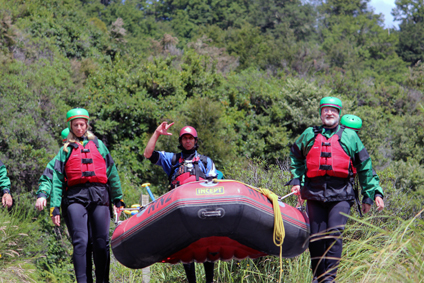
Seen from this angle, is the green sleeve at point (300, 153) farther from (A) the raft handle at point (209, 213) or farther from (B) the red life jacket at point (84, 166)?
(B) the red life jacket at point (84, 166)

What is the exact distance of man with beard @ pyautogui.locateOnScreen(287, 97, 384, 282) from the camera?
11.7 ft

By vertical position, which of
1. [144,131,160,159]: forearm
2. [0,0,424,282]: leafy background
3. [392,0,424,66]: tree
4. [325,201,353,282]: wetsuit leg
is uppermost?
[392,0,424,66]: tree

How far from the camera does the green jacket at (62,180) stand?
3.79 meters

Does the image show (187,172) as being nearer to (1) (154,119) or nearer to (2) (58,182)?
(2) (58,182)

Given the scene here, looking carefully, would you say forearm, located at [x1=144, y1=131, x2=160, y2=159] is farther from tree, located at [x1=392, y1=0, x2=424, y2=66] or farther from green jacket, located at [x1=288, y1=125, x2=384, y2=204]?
tree, located at [x1=392, y1=0, x2=424, y2=66]

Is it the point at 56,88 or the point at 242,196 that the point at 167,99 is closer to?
the point at 56,88

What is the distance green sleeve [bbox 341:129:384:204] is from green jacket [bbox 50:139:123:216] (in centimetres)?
205

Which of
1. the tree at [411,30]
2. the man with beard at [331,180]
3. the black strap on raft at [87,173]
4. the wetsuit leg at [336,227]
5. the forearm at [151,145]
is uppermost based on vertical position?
the tree at [411,30]

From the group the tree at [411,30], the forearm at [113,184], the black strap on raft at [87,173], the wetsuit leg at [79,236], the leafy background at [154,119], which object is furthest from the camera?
the tree at [411,30]

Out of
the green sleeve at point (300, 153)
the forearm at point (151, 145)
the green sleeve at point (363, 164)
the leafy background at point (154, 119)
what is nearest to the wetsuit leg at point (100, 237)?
the forearm at point (151, 145)

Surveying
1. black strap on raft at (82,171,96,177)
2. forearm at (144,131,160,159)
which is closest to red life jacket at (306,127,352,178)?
forearm at (144,131,160,159)

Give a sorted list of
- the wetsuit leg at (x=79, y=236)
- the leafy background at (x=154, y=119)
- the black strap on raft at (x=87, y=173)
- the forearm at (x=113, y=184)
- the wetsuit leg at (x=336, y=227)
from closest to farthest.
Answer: the wetsuit leg at (x=336, y=227), the wetsuit leg at (x=79, y=236), the black strap on raft at (x=87, y=173), the forearm at (x=113, y=184), the leafy background at (x=154, y=119)

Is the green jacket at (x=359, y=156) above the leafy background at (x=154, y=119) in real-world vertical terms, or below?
below

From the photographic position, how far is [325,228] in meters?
3.63
